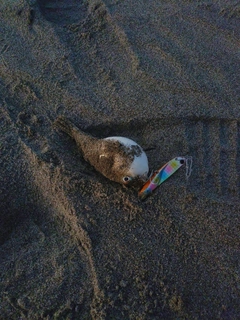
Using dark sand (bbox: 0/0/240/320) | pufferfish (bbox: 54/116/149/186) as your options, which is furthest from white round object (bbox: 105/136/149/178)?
dark sand (bbox: 0/0/240/320)

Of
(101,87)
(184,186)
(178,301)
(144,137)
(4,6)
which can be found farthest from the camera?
(4,6)

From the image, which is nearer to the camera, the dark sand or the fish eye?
the dark sand

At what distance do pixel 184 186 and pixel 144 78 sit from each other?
0.81 meters

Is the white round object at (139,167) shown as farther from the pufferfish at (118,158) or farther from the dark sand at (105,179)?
the dark sand at (105,179)

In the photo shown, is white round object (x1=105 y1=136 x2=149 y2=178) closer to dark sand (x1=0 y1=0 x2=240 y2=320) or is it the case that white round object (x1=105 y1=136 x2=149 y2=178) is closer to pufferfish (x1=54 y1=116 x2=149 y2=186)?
pufferfish (x1=54 y1=116 x2=149 y2=186)

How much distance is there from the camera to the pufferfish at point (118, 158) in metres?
1.75

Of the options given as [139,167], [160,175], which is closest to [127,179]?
[139,167]

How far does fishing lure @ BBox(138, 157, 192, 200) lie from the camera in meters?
1.77

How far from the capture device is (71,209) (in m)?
1.73

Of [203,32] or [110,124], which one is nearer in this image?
[110,124]

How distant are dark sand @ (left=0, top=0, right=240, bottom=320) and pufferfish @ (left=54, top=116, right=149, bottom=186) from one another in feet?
0.21

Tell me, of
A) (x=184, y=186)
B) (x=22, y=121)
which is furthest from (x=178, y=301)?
(x=22, y=121)

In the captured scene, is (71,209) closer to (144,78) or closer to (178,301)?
(178,301)

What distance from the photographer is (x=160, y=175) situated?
181cm
